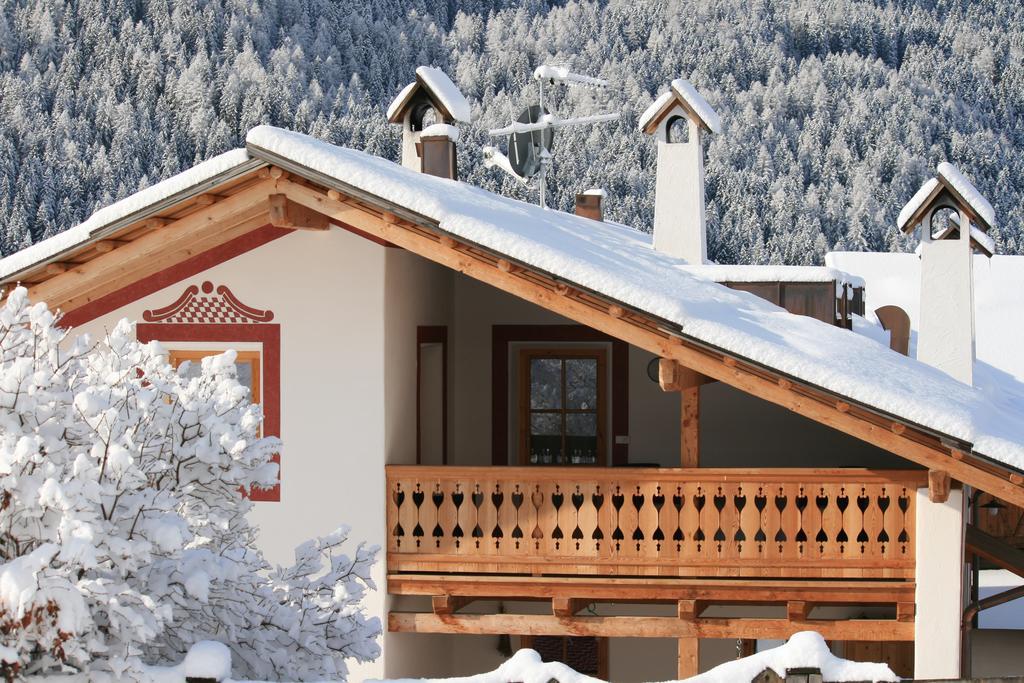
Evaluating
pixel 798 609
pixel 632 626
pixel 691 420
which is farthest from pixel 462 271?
pixel 798 609

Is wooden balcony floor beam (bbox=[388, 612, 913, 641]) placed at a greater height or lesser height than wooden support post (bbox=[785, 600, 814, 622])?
lesser

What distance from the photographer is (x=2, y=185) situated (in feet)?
296

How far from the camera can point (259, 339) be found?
13.9m

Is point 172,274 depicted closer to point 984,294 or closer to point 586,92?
point 984,294

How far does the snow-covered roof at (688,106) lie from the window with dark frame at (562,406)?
2.65 meters

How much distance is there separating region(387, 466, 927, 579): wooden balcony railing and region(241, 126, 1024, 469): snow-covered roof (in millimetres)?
954

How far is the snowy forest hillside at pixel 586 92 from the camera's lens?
83.6 metres

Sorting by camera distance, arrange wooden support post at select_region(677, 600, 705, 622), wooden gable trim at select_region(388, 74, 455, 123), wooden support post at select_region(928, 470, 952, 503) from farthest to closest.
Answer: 1. wooden gable trim at select_region(388, 74, 455, 123)
2. wooden support post at select_region(677, 600, 705, 622)
3. wooden support post at select_region(928, 470, 952, 503)

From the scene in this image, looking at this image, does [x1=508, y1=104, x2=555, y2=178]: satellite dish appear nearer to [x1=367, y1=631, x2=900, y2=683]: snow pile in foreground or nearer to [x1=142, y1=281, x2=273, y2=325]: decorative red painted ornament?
[x1=142, y1=281, x2=273, y2=325]: decorative red painted ornament

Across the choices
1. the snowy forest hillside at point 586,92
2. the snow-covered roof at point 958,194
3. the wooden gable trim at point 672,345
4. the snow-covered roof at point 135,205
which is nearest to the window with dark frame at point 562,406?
the snow-covered roof at point 958,194

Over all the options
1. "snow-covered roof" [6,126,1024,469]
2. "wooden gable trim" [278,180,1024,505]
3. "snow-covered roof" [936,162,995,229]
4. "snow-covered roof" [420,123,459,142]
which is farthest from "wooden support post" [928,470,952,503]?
"snow-covered roof" [420,123,459,142]

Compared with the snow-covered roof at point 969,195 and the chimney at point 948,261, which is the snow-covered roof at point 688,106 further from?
the snow-covered roof at point 969,195

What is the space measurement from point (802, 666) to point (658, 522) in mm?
5118

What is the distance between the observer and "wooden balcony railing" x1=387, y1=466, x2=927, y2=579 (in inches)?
510
